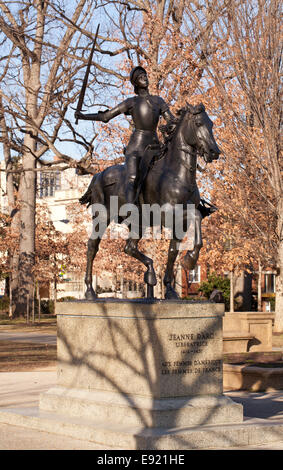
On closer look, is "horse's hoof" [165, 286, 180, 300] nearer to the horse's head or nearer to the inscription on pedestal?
the inscription on pedestal

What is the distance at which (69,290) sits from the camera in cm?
7125

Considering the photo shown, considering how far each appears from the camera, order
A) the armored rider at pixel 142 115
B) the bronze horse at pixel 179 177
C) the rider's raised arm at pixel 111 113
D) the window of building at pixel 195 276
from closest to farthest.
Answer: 1. the bronze horse at pixel 179 177
2. the armored rider at pixel 142 115
3. the rider's raised arm at pixel 111 113
4. the window of building at pixel 195 276

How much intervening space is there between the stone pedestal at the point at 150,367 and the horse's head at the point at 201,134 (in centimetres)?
196

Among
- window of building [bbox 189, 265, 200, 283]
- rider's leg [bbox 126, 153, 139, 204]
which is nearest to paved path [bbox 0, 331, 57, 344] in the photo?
rider's leg [bbox 126, 153, 139, 204]

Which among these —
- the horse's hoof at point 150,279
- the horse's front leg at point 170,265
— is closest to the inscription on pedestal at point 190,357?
the horse's front leg at point 170,265

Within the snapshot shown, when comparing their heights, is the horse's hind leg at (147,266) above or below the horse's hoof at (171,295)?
above

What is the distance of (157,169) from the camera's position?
10.5m

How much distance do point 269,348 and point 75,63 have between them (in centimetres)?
1636

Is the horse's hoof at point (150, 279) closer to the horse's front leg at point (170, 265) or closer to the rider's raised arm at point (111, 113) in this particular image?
the horse's front leg at point (170, 265)

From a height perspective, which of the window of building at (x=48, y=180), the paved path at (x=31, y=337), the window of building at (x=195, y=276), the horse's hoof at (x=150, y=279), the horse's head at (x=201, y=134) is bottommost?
the paved path at (x=31, y=337)

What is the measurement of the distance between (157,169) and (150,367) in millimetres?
2899

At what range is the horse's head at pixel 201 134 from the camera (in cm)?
983
